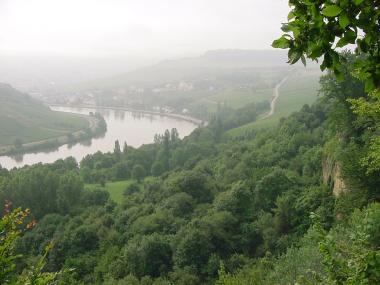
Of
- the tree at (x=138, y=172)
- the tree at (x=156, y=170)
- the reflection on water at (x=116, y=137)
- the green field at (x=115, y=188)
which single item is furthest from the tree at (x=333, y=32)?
the reflection on water at (x=116, y=137)

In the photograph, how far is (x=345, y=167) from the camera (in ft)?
64.7

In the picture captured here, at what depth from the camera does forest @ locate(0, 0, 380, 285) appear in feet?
10.2

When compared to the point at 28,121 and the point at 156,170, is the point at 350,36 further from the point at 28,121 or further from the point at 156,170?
the point at 28,121

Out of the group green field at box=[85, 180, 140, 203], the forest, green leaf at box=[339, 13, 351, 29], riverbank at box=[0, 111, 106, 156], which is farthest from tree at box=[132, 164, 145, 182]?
green leaf at box=[339, 13, 351, 29]

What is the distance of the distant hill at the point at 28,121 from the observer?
449ft

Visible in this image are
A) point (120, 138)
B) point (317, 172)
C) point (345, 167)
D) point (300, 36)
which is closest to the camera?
point (300, 36)

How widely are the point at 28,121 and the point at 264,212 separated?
140m

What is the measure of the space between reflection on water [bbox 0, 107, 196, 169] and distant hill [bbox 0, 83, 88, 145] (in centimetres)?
1323

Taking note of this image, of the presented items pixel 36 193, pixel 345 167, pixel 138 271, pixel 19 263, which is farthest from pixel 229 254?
pixel 36 193

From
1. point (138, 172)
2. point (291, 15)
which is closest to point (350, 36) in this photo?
point (291, 15)

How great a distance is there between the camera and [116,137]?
12825 centimetres

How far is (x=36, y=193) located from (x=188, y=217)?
2921 centimetres

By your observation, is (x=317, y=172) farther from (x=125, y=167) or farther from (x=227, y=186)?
(x=125, y=167)

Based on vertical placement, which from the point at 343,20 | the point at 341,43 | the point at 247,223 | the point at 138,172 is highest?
the point at 343,20
